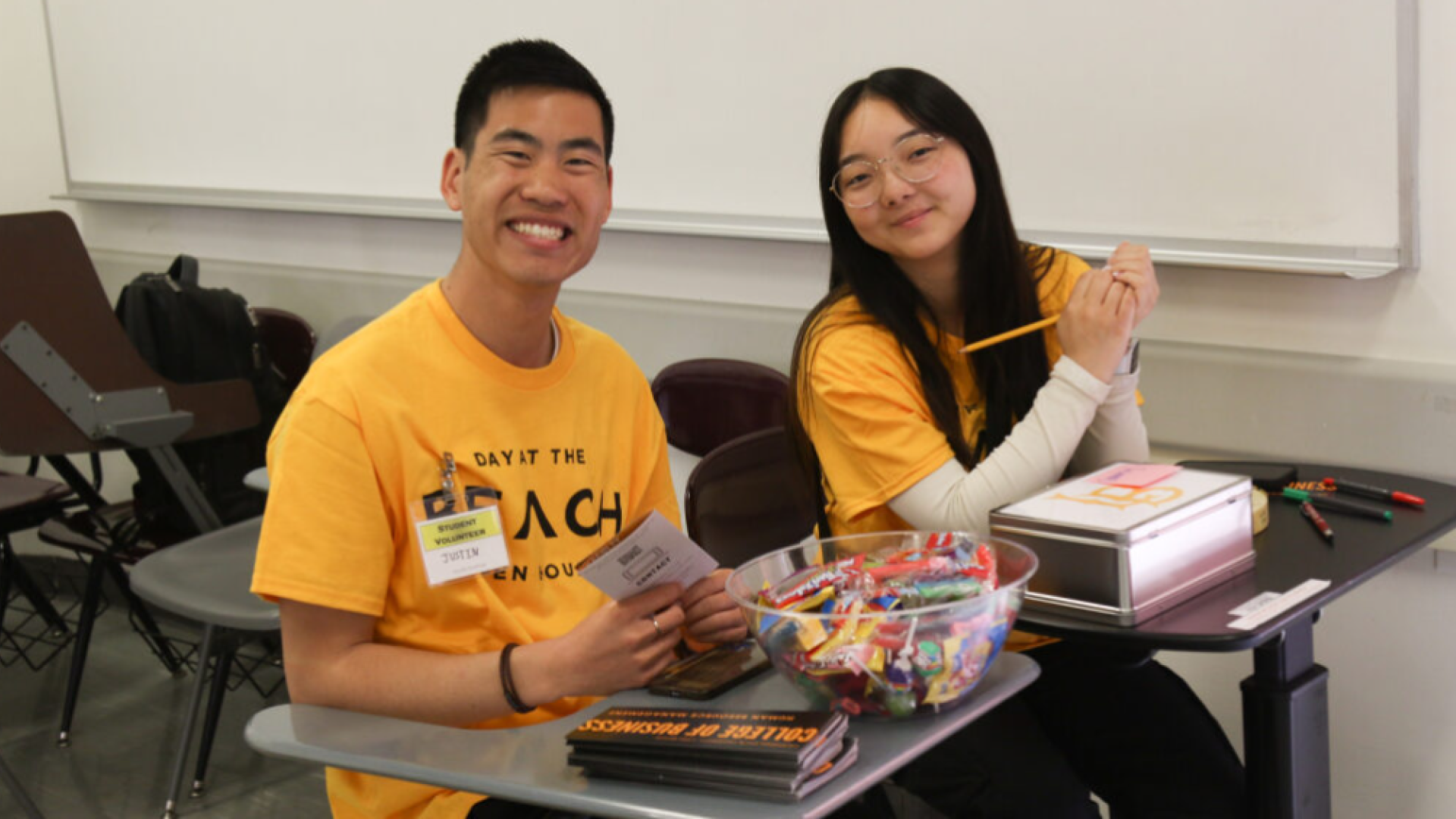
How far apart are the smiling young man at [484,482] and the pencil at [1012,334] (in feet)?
1.42

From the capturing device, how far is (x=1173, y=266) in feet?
7.43

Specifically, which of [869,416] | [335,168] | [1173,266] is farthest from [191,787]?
[1173,266]

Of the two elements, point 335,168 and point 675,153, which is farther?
point 335,168

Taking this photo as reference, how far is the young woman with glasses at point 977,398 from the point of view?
1.70 metres

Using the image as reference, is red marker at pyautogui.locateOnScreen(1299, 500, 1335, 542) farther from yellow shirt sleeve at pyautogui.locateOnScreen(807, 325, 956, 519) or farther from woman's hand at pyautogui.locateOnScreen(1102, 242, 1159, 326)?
yellow shirt sleeve at pyautogui.locateOnScreen(807, 325, 956, 519)

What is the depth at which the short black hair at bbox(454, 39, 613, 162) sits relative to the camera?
162cm

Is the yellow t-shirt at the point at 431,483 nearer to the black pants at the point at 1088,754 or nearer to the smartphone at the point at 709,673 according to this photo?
the smartphone at the point at 709,673

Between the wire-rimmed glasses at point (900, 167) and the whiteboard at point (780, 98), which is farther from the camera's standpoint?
the whiteboard at point (780, 98)

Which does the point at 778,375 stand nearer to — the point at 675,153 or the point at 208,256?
the point at 675,153

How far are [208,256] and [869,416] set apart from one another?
3.02 meters

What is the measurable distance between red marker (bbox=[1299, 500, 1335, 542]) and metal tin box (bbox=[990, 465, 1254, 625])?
14 cm

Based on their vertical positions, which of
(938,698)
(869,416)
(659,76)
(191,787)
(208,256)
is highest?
(659,76)

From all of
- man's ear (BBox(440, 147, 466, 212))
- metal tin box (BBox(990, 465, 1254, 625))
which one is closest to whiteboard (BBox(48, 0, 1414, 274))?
metal tin box (BBox(990, 465, 1254, 625))

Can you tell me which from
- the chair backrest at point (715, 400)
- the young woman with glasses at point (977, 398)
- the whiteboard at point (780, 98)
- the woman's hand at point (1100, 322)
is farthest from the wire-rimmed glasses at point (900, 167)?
the chair backrest at point (715, 400)
